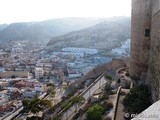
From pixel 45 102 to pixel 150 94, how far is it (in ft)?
35.5

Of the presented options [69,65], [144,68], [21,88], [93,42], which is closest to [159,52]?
[144,68]

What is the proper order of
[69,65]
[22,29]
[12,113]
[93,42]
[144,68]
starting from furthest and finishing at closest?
[22,29]
[93,42]
[69,65]
[12,113]
[144,68]

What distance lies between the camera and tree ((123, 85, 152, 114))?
949 cm

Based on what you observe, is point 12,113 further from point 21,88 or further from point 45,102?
point 21,88

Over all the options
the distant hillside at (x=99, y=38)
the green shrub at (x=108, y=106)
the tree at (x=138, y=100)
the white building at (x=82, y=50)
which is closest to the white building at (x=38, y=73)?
the white building at (x=82, y=50)

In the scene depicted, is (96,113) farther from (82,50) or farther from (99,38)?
(99,38)

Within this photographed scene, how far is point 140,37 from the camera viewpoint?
11938 millimetres

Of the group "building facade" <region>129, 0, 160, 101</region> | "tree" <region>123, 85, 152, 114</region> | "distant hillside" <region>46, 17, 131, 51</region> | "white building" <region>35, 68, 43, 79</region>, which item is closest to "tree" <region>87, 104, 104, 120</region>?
"tree" <region>123, 85, 152, 114</region>

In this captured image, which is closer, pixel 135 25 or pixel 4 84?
pixel 135 25

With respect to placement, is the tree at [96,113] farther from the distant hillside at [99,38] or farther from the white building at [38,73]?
the distant hillside at [99,38]

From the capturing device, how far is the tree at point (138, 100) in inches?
374

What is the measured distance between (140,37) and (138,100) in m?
3.29

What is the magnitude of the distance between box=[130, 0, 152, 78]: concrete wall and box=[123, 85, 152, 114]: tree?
5.19 feet

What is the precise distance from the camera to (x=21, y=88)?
38500mm
